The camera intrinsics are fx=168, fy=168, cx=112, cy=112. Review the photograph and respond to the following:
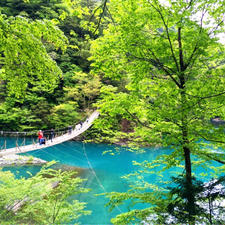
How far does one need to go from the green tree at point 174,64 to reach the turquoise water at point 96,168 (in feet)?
6.89

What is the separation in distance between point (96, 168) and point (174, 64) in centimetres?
774

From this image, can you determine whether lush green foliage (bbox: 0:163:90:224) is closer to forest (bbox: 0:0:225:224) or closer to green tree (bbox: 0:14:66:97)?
forest (bbox: 0:0:225:224)

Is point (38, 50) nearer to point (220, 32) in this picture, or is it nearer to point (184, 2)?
point (184, 2)

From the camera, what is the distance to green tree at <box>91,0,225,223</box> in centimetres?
195

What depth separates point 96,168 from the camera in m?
8.91

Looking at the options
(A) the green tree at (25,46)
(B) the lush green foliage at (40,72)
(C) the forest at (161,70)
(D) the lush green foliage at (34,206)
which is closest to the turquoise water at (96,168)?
(D) the lush green foliage at (34,206)

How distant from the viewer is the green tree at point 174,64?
1.95 m

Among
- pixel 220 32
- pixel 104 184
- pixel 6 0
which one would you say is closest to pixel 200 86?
pixel 220 32

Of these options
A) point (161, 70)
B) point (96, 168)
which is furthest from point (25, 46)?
point (96, 168)

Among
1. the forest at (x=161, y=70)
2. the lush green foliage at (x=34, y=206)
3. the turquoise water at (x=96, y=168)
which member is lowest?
the turquoise water at (x=96, y=168)

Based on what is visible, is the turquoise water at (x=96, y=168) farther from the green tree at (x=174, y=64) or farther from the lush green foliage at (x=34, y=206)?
the green tree at (x=174, y=64)

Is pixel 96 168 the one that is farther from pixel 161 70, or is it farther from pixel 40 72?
pixel 40 72

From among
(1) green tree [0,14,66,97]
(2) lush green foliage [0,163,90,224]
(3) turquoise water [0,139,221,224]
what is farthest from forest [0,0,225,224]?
(3) turquoise water [0,139,221,224]

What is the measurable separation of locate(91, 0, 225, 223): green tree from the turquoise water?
6.89ft
